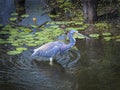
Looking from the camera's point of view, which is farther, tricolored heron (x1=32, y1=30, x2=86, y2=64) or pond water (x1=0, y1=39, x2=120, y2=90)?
tricolored heron (x1=32, y1=30, x2=86, y2=64)

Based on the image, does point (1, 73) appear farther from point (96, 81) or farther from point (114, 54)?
point (114, 54)

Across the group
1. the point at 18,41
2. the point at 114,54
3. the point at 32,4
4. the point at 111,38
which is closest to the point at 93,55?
the point at 114,54

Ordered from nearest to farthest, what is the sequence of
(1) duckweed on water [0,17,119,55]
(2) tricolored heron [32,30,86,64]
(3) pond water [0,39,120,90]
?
(3) pond water [0,39,120,90] < (2) tricolored heron [32,30,86,64] < (1) duckweed on water [0,17,119,55]

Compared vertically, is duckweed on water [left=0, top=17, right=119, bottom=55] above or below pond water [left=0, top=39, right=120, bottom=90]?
above

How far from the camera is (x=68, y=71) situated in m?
8.03

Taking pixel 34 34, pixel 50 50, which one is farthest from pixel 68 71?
pixel 34 34

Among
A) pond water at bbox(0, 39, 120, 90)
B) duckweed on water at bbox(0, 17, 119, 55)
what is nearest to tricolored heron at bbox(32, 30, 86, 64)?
pond water at bbox(0, 39, 120, 90)

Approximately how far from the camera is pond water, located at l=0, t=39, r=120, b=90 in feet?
23.7

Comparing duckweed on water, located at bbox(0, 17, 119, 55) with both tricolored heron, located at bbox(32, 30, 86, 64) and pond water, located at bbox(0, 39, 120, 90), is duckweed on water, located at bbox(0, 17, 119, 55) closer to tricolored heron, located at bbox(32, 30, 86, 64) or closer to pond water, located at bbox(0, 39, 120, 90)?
pond water, located at bbox(0, 39, 120, 90)

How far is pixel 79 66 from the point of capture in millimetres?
8258

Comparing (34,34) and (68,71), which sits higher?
(34,34)

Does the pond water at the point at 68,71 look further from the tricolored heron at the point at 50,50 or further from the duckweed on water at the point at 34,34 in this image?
the duckweed on water at the point at 34,34

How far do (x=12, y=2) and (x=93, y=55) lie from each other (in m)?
7.64

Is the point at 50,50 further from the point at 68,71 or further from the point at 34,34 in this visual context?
the point at 34,34
